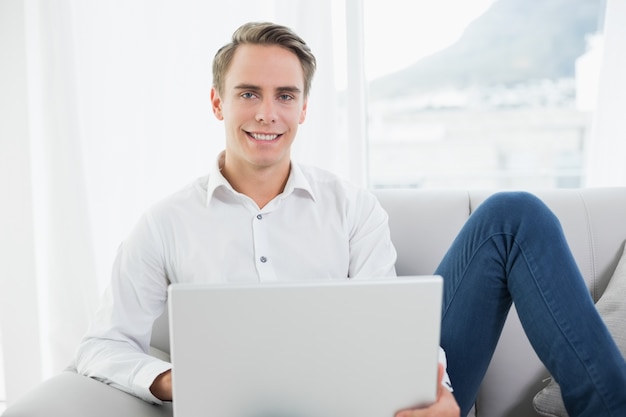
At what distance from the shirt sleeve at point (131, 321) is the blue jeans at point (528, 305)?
690mm

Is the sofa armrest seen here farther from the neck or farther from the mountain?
the mountain

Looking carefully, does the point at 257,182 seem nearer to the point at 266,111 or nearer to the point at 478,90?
the point at 266,111

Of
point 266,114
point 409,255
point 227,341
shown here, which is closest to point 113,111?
point 266,114

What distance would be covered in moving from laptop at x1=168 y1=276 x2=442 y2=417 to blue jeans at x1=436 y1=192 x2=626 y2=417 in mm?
486

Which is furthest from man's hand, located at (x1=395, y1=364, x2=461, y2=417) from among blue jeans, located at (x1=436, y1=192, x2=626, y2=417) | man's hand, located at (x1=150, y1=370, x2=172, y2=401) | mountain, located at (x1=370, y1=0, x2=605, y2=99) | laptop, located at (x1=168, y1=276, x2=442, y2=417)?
mountain, located at (x1=370, y1=0, x2=605, y2=99)

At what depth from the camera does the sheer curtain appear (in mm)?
2455

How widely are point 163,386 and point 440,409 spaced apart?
60cm

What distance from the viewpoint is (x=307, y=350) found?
945mm

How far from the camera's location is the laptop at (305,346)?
930 mm

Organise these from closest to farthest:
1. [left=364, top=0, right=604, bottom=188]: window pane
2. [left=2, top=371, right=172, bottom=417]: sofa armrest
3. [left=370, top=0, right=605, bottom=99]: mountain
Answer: [left=2, top=371, right=172, bottom=417]: sofa armrest, [left=364, top=0, right=604, bottom=188]: window pane, [left=370, top=0, right=605, bottom=99]: mountain

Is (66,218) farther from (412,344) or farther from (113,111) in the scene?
(412,344)

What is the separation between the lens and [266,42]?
1630 millimetres

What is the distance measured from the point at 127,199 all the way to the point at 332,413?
5.91 feet

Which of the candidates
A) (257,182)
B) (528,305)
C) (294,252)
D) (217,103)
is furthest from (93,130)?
(528,305)
